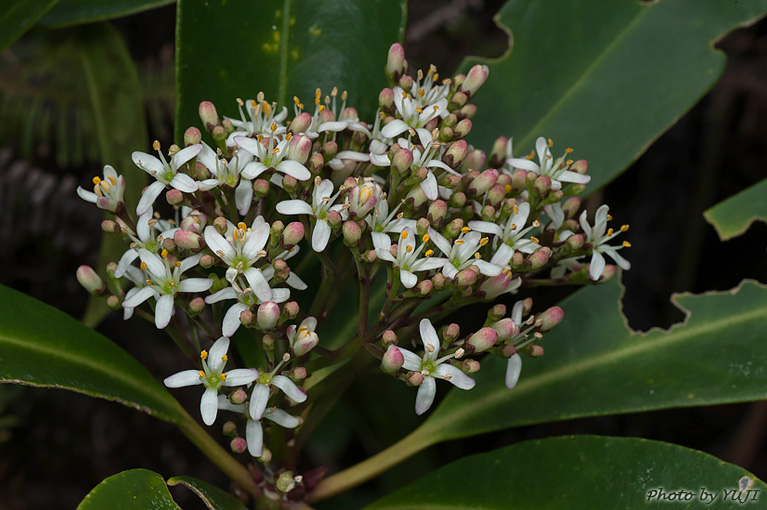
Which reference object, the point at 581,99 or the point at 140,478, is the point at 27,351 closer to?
the point at 140,478

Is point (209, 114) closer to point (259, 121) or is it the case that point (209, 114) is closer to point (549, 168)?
point (259, 121)

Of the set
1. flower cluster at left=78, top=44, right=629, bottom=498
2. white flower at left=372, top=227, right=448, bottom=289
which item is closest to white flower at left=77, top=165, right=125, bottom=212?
flower cluster at left=78, top=44, right=629, bottom=498

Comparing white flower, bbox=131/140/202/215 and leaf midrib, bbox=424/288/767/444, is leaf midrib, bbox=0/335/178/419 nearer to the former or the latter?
white flower, bbox=131/140/202/215

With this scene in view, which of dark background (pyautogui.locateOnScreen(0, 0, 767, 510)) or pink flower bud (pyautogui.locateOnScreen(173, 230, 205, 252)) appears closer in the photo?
pink flower bud (pyautogui.locateOnScreen(173, 230, 205, 252))

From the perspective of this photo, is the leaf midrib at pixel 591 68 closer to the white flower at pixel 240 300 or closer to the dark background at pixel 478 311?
the dark background at pixel 478 311

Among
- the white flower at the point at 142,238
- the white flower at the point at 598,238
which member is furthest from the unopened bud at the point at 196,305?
the white flower at the point at 598,238

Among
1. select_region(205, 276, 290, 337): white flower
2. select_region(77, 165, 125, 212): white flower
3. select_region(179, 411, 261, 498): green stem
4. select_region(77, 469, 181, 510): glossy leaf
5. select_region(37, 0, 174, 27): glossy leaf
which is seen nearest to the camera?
select_region(77, 469, 181, 510): glossy leaf

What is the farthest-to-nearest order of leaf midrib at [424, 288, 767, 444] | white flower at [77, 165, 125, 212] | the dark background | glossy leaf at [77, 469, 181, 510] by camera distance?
the dark background → leaf midrib at [424, 288, 767, 444] → white flower at [77, 165, 125, 212] → glossy leaf at [77, 469, 181, 510]

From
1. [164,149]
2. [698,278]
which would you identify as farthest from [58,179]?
[698,278]
